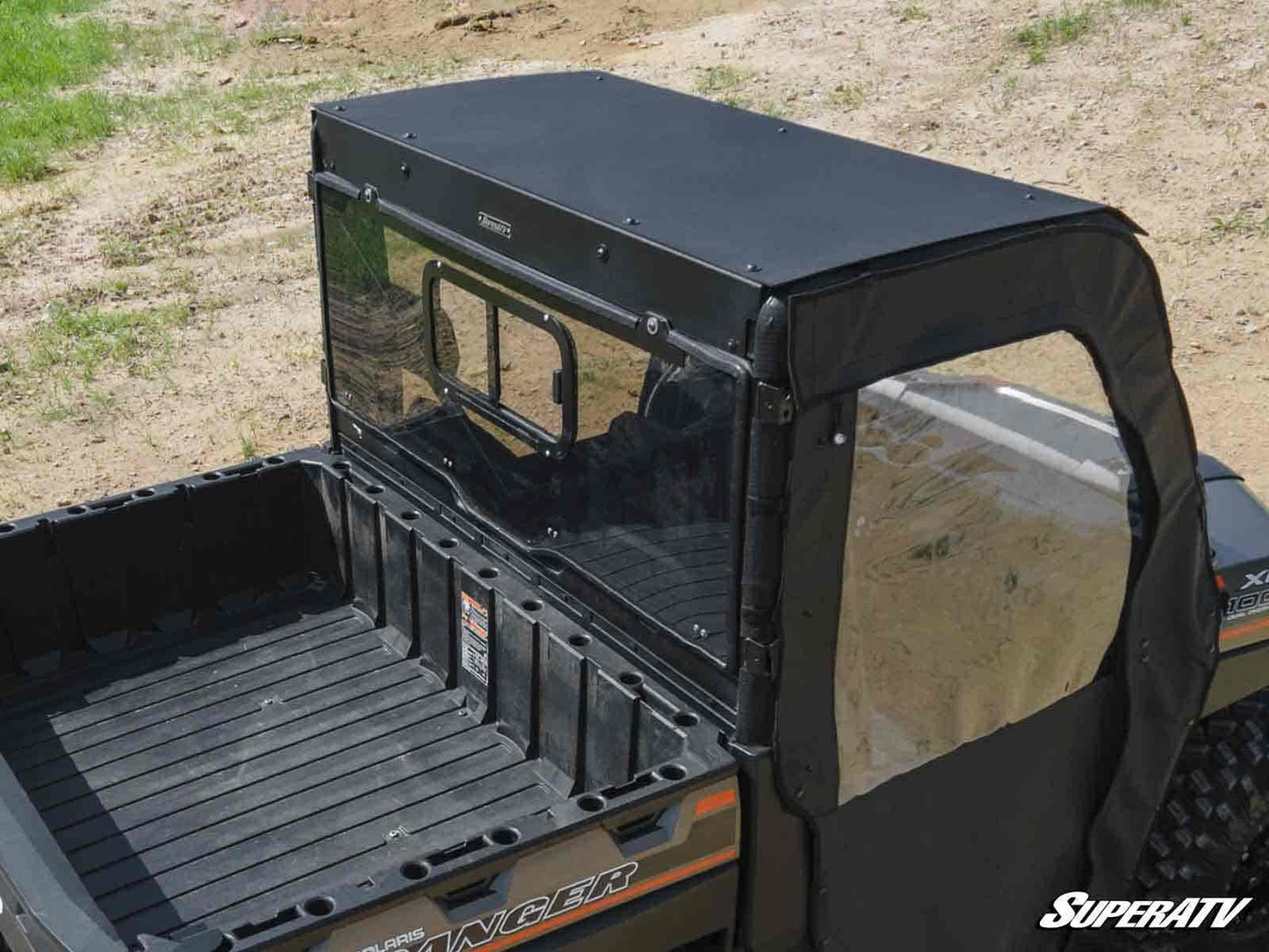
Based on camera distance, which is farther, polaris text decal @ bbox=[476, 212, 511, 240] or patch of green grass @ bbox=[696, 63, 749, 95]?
patch of green grass @ bbox=[696, 63, 749, 95]

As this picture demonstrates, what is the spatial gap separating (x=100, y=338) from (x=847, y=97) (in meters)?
5.99

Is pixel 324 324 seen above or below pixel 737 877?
above

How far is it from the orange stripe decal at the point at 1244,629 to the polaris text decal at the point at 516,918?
1431mm

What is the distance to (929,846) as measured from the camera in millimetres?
2836

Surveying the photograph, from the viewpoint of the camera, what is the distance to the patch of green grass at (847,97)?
37.0ft

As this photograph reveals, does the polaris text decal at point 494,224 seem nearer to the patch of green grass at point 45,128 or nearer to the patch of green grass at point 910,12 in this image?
the patch of green grass at point 45,128

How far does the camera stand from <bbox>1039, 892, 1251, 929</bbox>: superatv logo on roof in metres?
3.16

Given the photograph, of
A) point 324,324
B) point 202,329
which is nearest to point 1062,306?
point 324,324

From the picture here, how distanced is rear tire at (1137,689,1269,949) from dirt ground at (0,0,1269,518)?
3.21 meters

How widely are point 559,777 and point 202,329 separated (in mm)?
5627

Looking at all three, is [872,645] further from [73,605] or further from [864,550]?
[73,605]

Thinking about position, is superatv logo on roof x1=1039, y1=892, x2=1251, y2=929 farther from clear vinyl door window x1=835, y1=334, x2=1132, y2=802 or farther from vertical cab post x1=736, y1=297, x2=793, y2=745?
vertical cab post x1=736, y1=297, x2=793, y2=745

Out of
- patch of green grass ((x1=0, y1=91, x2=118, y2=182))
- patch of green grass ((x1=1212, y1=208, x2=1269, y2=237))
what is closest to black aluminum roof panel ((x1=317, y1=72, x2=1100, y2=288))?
patch of green grass ((x1=1212, y1=208, x2=1269, y2=237))

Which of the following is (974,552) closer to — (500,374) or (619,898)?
(619,898)
